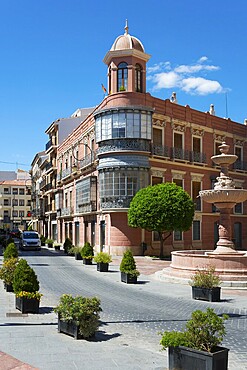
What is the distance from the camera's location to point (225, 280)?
54.3 ft

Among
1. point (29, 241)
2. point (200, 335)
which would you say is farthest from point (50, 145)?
point (200, 335)

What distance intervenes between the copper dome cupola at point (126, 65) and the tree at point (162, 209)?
867 centimetres

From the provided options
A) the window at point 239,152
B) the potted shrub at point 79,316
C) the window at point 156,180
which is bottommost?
the potted shrub at point 79,316

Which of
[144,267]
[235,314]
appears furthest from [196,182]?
[235,314]

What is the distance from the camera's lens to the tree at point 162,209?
28344 millimetres

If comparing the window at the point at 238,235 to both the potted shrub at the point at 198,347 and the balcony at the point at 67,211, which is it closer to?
the balcony at the point at 67,211

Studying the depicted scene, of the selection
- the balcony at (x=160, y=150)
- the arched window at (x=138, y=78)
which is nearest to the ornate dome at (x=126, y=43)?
the arched window at (x=138, y=78)

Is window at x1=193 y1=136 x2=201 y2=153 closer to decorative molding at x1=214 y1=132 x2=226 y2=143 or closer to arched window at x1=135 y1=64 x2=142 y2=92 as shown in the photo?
decorative molding at x1=214 y1=132 x2=226 y2=143

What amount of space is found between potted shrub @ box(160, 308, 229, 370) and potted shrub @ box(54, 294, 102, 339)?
99.4 inches

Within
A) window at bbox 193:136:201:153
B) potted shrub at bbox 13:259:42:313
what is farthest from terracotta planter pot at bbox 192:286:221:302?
window at bbox 193:136:201:153

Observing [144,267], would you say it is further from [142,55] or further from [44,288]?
[142,55]

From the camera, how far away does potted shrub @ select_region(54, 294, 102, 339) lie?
8570 millimetres

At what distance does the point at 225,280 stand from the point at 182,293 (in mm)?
2279

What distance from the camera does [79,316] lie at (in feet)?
28.1
